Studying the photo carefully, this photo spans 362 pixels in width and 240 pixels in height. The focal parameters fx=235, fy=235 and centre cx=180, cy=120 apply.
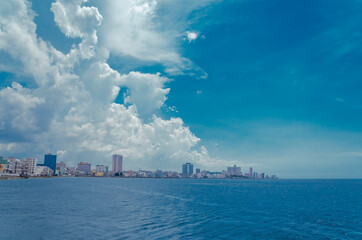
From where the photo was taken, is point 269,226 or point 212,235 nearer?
point 212,235

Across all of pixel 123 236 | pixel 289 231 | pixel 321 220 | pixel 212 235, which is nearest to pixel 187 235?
pixel 212 235

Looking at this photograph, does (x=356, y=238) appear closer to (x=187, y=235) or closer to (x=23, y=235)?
(x=187, y=235)

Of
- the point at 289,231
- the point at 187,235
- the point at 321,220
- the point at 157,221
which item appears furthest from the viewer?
the point at 321,220

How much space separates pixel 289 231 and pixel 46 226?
38.9 m

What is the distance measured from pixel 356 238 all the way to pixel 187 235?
24.9 metres

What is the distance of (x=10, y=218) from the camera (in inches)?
1686

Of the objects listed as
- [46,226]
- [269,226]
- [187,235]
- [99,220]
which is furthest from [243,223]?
[46,226]

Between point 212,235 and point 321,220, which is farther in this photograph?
point 321,220

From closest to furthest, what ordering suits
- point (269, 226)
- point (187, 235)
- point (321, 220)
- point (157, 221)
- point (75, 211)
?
point (187, 235), point (269, 226), point (157, 221), point (321, 220), point (75, 211)

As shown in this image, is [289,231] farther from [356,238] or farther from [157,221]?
[157,221]

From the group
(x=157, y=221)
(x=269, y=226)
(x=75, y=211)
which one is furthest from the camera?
(x=75, y=211)

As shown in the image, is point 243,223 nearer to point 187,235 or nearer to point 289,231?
point 289,231

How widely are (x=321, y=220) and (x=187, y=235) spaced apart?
96.3 ft

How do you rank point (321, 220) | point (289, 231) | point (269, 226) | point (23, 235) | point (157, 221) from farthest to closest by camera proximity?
point (321, 220), point (157, 221), point (269, 226), point (289, 231), point (23, 235)
